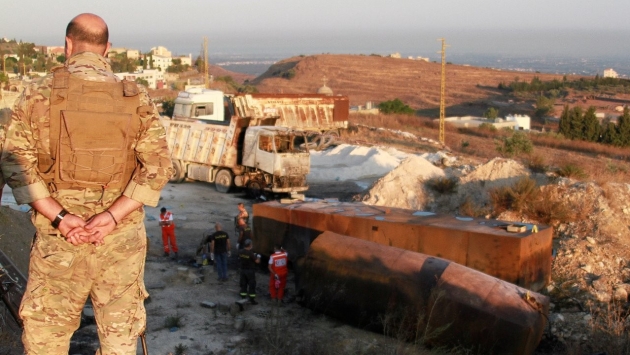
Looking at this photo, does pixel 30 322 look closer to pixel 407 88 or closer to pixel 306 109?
pixel 306 109

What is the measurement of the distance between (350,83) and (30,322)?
326ft

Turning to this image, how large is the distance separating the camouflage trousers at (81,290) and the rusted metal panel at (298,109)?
2702cm

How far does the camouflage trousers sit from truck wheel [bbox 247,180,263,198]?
53.1ft

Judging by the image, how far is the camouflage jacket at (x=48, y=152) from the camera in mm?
3055

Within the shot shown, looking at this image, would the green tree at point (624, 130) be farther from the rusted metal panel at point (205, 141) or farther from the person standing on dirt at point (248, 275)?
the person standing on dirt at point (248, 275)

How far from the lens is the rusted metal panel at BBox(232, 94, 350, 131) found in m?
30.8

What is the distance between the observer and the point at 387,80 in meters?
104

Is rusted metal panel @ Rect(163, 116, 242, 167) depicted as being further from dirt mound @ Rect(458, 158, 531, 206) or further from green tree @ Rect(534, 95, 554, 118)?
green tree @ Rect(534, 95, 554, 118)

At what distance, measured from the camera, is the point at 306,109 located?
33.2m

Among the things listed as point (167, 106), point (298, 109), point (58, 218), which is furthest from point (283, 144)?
point (167, 106)

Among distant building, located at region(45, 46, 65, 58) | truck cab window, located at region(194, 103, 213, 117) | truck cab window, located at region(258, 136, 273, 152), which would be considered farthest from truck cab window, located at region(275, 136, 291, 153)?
distant building, located at region(45, 46, 65, 58)

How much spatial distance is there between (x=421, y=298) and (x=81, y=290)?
4.75 m

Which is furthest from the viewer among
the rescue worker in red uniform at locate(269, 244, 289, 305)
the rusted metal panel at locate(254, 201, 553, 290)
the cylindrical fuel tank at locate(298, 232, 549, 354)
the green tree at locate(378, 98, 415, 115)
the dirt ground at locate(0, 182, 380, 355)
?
the green tree at locate(378, 98, 415, 115)

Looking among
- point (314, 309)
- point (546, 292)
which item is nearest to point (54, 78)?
point (314, 309)
